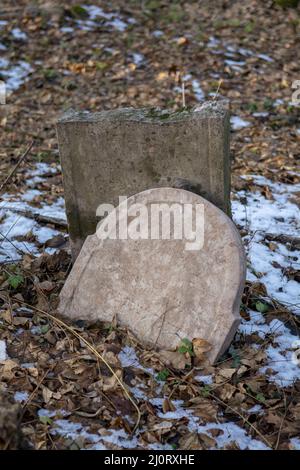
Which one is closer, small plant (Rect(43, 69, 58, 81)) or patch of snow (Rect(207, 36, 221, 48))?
small plant (Rect(43, 69, 58, 81))

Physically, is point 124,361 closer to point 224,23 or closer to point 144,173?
point 144,173

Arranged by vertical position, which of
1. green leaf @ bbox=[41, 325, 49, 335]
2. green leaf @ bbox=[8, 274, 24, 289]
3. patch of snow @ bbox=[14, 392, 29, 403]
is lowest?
green leaf @ bbox=[41, 325, 49, 335]

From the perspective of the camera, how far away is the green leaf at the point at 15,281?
3.88 metres

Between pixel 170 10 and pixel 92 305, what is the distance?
778cm

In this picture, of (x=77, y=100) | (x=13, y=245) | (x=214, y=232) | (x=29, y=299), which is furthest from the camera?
(x=77, y=100)

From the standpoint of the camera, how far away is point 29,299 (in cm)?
394

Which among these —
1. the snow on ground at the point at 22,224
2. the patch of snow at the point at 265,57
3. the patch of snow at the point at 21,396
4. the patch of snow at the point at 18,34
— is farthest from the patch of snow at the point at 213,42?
the patch of snow at the point at 21,396

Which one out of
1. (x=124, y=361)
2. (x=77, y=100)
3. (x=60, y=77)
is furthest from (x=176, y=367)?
(x=60, y=77)

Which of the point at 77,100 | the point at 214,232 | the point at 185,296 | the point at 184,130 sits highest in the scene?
the point at 184,130

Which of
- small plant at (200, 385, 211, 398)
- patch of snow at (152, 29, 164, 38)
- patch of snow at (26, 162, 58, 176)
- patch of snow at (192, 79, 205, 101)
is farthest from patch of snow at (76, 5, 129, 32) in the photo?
small plant at (200, 385, 211, 398)

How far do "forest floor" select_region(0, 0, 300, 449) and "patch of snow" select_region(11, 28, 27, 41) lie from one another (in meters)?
0.02

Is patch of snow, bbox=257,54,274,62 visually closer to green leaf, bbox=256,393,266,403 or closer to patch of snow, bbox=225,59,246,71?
patch of snow, bbox=225,59,246,71

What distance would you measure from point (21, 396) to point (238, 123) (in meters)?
5.22

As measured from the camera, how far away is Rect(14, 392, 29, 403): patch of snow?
3028 mm
